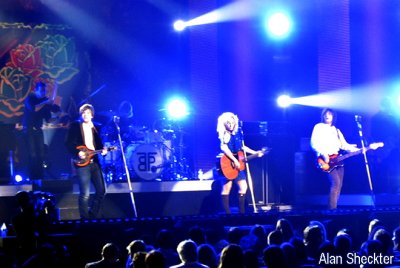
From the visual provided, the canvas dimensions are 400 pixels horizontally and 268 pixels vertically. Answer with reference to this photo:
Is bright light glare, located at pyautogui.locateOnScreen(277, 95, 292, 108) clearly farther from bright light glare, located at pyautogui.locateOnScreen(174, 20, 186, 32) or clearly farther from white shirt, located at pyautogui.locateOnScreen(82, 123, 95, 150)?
white shirt, located at pyautogui.locateOnScreen(82, 123, 95, 150)

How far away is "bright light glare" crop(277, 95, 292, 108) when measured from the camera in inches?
630

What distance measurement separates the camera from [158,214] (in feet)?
41.9

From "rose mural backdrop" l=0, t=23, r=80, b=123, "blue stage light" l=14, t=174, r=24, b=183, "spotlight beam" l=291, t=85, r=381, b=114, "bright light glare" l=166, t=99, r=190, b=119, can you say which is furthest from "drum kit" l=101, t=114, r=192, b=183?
"spotlight beam" l=291, t=85, r=381, b=114

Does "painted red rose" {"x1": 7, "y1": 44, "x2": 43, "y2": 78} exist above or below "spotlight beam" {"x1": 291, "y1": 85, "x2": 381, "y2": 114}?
above

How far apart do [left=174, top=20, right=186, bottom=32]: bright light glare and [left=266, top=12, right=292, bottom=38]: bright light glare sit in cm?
207

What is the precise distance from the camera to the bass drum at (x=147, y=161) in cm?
1357

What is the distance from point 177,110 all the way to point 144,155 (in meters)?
1.51

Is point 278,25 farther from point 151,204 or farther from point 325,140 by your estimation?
point 151,204

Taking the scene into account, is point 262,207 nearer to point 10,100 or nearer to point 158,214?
point 158,214

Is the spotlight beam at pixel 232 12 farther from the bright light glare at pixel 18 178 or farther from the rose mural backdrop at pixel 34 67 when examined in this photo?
the bright light glare at pixel 18 178

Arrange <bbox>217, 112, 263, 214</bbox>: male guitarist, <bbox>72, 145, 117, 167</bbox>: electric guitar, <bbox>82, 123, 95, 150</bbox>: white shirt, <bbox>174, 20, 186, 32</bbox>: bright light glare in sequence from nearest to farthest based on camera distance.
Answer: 1. <bbox>72, 145, 117, 167</bbox>: electric guitar
2. <bbox>82, 123, 95, 150</bbox>: white shirt
3. <bbox>217, 112, 263, 214</bbox>: male guitarist
4. <bbox>174, 20, 186, 32</bbox>: bright light glare

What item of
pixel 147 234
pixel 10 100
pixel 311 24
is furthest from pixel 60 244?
pixel 311 24

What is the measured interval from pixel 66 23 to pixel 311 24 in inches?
229

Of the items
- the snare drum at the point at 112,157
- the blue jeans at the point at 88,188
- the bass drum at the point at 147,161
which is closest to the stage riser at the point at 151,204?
the bass drum at the point at 147,161
